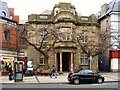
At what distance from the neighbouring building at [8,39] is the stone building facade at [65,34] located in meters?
3.49

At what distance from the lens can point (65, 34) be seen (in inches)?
1831

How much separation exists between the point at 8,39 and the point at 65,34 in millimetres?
10968

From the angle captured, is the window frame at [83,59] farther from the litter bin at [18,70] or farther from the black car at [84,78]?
the black car at [84,78]

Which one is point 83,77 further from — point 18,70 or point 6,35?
point 6,35

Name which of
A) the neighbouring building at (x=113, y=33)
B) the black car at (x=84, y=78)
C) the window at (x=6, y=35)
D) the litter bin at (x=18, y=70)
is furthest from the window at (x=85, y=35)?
the black car at (x=84, y=78)

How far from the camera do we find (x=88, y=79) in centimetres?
2927

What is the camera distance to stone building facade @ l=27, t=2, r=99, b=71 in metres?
47.5

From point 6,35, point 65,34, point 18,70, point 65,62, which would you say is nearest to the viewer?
point 18,70

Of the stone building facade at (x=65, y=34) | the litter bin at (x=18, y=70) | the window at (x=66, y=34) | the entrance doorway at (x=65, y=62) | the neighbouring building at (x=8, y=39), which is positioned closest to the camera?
the litter bin at (x=18, y=70)

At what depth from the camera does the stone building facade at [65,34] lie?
47531 millimetres

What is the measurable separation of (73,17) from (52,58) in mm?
7823

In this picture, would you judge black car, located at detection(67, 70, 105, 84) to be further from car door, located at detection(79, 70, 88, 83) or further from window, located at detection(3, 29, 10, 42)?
window, located at detection(3, 29, 10, 42)

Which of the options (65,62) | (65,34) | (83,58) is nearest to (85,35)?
(83,58)

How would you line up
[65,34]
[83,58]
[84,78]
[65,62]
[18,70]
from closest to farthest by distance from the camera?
[84,78]
[18,70]
[65,34]
[83,58]
[65,62]
